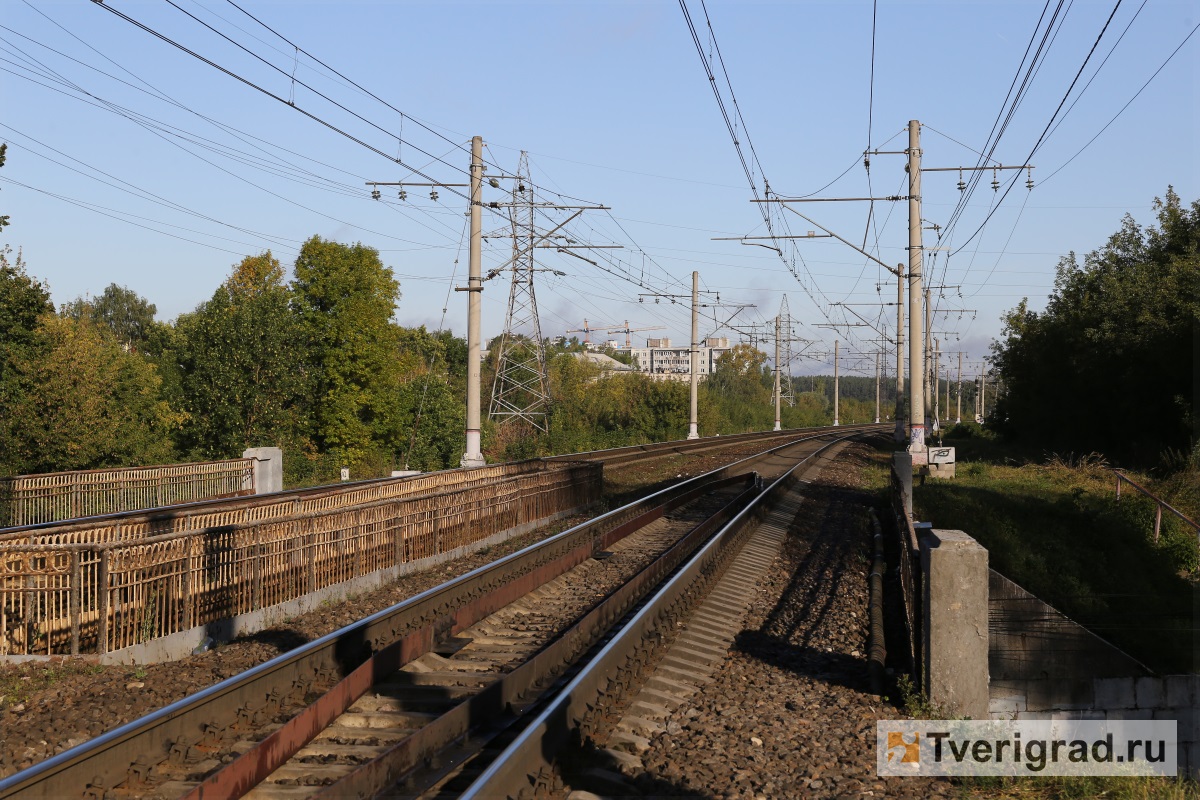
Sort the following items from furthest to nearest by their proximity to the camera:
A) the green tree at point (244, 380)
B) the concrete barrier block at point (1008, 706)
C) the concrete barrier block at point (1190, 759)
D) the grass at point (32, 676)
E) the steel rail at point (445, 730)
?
the green tree at point (244, 380)
the concrete barrier block at point (1190, 759)
the concrete barrier block at point (1008, 706)
the grass at point (32, 676)
the steel rail at point (445, 730)

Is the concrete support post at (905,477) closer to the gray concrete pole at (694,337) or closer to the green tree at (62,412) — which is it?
the green tree at (62,412)

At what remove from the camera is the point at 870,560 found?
55.0ft

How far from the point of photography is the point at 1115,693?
33.0 feet

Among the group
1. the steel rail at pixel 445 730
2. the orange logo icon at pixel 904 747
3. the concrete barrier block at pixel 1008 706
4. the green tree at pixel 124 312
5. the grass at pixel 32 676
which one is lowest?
the concrete barrier block at pixel 1008 706

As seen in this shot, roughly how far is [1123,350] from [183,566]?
3428 centimetres

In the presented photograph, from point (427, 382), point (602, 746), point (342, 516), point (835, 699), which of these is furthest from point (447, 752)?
point (427, 382)

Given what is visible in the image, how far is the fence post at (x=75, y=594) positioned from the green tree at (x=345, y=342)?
4915 centimetres

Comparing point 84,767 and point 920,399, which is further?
point 920,399

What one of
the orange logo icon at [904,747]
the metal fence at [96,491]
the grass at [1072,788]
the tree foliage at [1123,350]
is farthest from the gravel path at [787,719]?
the tree foliage at [1123,350]

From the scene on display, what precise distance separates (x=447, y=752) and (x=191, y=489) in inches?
704

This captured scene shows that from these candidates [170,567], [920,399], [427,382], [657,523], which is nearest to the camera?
[170,567]

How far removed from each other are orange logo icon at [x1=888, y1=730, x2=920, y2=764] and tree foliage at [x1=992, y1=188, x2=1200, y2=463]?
28.6 metres

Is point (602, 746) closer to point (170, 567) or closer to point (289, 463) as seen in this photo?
point (170, 567)

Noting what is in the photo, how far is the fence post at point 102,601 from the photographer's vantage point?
941 cm
